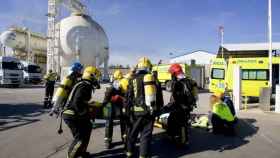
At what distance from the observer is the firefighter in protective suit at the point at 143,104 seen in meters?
5.47

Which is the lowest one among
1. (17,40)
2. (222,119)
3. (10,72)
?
(222,119)

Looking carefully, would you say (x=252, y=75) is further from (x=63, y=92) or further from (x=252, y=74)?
(x=63, y=92)

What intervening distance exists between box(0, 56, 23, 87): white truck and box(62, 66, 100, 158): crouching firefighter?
24461 millimetres

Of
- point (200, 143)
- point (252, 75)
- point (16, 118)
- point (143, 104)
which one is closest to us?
point (143, 104)

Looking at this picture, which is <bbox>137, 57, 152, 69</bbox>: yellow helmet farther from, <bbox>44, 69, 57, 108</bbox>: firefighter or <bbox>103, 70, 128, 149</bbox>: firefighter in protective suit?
<bbox>44, 69, 57, 108</bbox>: firefighter

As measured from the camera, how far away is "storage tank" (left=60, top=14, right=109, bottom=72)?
47.0 metres

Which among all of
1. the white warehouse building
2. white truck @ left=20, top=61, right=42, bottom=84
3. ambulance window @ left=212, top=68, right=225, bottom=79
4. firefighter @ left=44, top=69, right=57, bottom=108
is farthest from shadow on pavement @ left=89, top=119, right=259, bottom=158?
the white warehouse building

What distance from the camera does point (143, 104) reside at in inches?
221

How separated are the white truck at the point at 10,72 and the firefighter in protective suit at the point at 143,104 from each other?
24.8 metres

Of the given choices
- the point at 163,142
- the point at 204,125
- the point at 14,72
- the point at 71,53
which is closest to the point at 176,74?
the point at 163,142

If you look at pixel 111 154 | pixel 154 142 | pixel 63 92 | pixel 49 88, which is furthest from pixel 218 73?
pixel 63 92

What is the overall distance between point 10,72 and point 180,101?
24.6m

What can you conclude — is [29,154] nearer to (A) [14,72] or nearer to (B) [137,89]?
(B) [137,89]

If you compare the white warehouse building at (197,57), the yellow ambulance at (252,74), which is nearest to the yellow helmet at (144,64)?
the yellow ambulance at (252,74)
